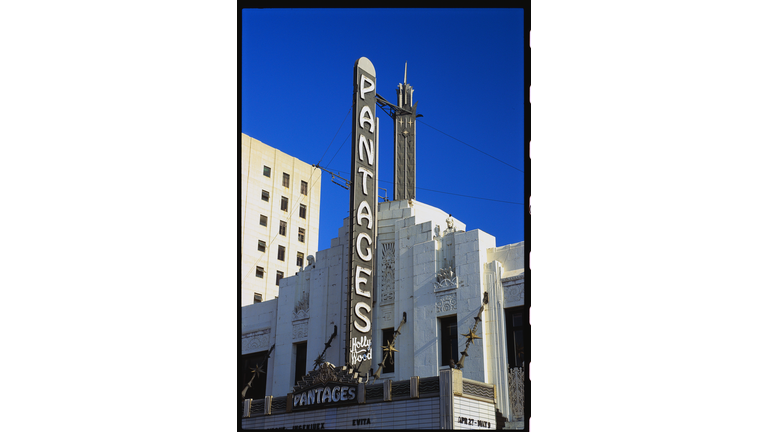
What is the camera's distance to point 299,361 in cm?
2195

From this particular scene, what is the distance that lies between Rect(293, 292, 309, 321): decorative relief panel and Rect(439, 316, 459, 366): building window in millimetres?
4872

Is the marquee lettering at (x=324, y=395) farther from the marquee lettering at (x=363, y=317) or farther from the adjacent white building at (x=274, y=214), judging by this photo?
the adjacent white building at (x=274, y=214)

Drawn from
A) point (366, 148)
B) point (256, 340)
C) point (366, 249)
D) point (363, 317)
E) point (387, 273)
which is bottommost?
point (256, 340)

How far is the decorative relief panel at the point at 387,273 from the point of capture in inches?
808

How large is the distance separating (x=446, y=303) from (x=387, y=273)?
2.18 m

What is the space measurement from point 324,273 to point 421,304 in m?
3.77

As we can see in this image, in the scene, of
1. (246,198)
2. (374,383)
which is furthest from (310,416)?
(246,198)

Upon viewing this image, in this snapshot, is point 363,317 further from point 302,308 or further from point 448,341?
point 302,308

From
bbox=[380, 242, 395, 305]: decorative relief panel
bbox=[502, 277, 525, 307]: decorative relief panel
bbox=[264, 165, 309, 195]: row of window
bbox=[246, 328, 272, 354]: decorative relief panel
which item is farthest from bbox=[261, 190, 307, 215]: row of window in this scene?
bbox=[502, 277, 525, 307]: decorative relief panel

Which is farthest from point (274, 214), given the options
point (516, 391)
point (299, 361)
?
point (516, 391)

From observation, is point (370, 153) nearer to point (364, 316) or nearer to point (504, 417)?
point (364, 316)

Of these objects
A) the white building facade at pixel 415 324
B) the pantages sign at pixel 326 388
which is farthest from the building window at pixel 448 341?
the pantages sign at pixel 326 388

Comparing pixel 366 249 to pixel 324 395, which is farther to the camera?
pixel 366 249

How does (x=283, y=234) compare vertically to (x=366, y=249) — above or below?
above
